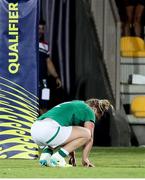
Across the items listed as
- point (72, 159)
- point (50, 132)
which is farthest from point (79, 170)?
point (72, 159)

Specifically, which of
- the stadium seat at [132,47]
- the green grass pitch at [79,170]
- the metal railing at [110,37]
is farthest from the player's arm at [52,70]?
the green grass pitch at [79,170]

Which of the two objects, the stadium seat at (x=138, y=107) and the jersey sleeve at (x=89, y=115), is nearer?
the jersey sleeve at (x=89, y=115)

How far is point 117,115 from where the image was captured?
19.9 meters

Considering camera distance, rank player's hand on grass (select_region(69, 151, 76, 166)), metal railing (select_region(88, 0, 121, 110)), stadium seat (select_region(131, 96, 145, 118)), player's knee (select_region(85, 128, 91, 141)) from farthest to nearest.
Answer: stadium seat (select_region(131, 96, 145, 118)) → metal railing (select_region(88, 0, 121, 110)) → player's hand on grass (select_region(69, 151, 76, 166)) → player's knee (select_region(85, 128, 91, 141))

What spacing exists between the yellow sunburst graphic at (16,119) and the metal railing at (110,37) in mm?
5794

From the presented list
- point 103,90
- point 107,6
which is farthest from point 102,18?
point 103,90

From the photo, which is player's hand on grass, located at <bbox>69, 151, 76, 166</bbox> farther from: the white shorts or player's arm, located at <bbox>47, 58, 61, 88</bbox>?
player's arm, located at <bbox>47, 58, 61, 88</bbox>

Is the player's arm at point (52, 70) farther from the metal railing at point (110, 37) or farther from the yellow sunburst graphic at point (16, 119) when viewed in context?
the yellow sunburst graphic at point (16, 119)

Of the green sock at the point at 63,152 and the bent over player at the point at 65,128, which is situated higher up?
the bent over player at the point at 65,128

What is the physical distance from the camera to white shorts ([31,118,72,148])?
12.1m

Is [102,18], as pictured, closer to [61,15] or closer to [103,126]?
[61,15]

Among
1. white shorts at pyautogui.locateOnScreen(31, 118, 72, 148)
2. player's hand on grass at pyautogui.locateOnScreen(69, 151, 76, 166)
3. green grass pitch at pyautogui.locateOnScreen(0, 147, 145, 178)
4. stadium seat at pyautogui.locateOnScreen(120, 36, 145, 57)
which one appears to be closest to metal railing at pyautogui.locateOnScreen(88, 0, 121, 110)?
stadium seat at pyautogui.locateOnScreen(120, 36, 145, 57)

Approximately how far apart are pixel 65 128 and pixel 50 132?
21cm

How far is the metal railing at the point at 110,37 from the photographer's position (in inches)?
794
